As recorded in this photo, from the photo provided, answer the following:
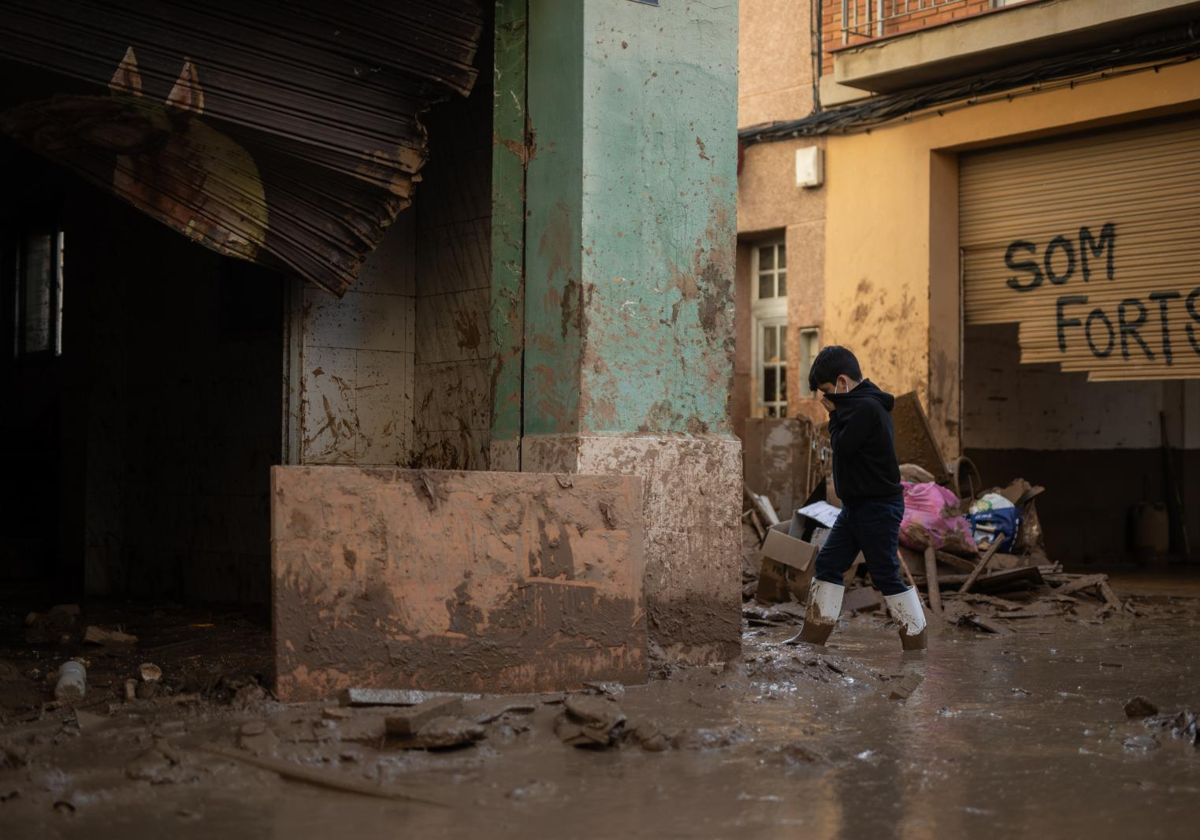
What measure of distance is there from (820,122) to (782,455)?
394 centimetres

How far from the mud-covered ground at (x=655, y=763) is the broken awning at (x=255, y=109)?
223 centimetres

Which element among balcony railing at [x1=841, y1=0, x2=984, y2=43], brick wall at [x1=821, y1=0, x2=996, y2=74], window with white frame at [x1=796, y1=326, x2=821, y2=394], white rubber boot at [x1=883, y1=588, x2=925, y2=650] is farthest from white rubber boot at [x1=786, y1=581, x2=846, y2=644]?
balcony railing at [x1=841, y1=0, x2=984, y2=43]

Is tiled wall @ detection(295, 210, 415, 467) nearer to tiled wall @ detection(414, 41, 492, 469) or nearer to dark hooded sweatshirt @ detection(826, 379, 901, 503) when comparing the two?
tiled wall @ detection(414, 41, 492, 469)

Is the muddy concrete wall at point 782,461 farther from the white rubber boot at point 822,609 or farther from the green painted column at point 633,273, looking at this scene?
the green painted column at point 633,273

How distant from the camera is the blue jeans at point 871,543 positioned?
7227 mm

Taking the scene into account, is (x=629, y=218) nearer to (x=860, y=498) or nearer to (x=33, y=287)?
(x=860, y=498)

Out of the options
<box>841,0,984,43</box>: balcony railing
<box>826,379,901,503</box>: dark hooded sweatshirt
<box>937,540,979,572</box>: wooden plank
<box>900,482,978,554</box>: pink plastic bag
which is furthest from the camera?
<box>841,0,984,43</box>: balcony railing

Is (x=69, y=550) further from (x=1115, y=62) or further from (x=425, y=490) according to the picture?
(x=1115, y=62)

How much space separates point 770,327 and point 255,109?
9.57 metres

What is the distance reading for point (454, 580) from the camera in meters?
5.40

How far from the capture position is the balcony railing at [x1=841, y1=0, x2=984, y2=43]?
1300cm

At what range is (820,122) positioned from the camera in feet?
45.3

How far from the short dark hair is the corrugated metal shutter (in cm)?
578

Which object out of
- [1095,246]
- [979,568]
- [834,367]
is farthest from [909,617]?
[1095,246]
